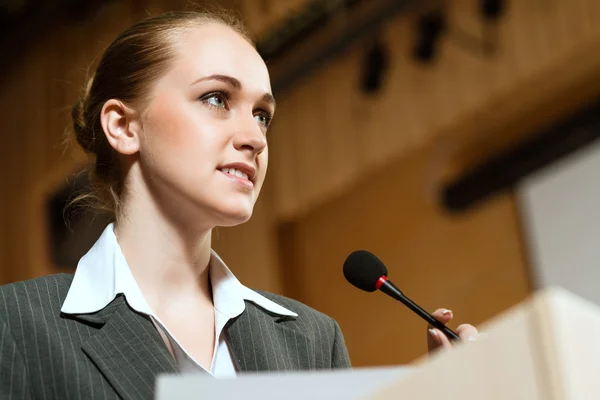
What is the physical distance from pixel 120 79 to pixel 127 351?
16.5 inches

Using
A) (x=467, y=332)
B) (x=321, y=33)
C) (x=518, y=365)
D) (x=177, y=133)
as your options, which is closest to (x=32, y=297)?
(x=177, y=133)

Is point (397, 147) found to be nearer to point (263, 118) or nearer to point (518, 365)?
point (263, 118)

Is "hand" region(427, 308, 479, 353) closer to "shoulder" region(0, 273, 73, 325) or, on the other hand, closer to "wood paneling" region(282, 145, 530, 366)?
"shoulder" region(0, 273, 73, 325)

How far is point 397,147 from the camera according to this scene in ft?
15.8

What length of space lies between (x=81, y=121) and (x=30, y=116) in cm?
326

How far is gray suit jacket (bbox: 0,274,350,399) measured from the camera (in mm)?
1004

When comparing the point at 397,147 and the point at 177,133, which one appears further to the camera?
the point at 397,147

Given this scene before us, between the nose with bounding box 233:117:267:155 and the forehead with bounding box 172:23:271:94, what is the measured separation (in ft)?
0.20

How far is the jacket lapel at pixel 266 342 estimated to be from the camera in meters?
1.16

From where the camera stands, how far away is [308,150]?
5230 mm

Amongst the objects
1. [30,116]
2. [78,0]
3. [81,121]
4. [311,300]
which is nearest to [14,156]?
[30,116]

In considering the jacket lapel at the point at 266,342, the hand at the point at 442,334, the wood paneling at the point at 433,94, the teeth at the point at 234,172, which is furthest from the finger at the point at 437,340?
the wood paneling at the point at 433,94

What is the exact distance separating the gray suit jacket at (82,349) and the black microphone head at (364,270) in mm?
136

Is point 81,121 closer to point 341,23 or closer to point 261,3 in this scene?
point 261,3
